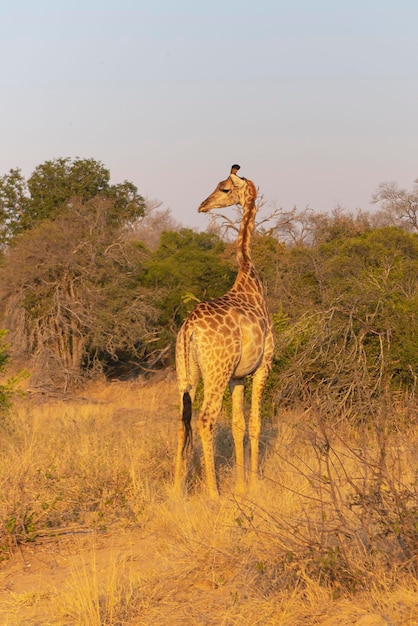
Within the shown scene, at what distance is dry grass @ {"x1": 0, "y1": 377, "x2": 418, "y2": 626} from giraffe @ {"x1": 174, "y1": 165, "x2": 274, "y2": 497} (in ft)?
1.13

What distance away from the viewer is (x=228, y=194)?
770cm

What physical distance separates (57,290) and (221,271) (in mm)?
3813

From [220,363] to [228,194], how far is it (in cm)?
205

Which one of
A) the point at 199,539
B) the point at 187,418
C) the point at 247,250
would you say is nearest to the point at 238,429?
the point at 187,418

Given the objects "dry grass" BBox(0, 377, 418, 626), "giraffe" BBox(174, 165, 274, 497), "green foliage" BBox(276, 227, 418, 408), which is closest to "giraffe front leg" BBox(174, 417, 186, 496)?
"giraffe" BBox(174, 165, 274, 497)

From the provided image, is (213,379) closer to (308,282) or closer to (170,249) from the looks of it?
(308,282)

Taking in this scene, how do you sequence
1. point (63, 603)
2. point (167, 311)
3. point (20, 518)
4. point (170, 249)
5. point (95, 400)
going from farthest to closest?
point (170, 249)
point (167, 311)
point (95, 400)
point (20, 518)
point (63, 603)

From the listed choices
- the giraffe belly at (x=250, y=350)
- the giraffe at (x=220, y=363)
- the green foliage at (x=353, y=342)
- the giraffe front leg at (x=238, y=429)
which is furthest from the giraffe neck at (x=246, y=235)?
the green foliage at (x=353, y=342)

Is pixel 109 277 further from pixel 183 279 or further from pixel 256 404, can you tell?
pixel 256 404

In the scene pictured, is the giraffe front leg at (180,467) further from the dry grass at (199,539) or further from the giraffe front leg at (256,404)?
the giraffe front leg at (256,404)

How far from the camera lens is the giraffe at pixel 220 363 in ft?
20.9

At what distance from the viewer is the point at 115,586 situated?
171 inches

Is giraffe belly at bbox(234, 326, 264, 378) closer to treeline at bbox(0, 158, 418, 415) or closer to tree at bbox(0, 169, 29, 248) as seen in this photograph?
treeline at bbox(0, 158, 418, 415)

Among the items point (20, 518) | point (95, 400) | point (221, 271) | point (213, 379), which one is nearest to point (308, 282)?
point (221, 271)
